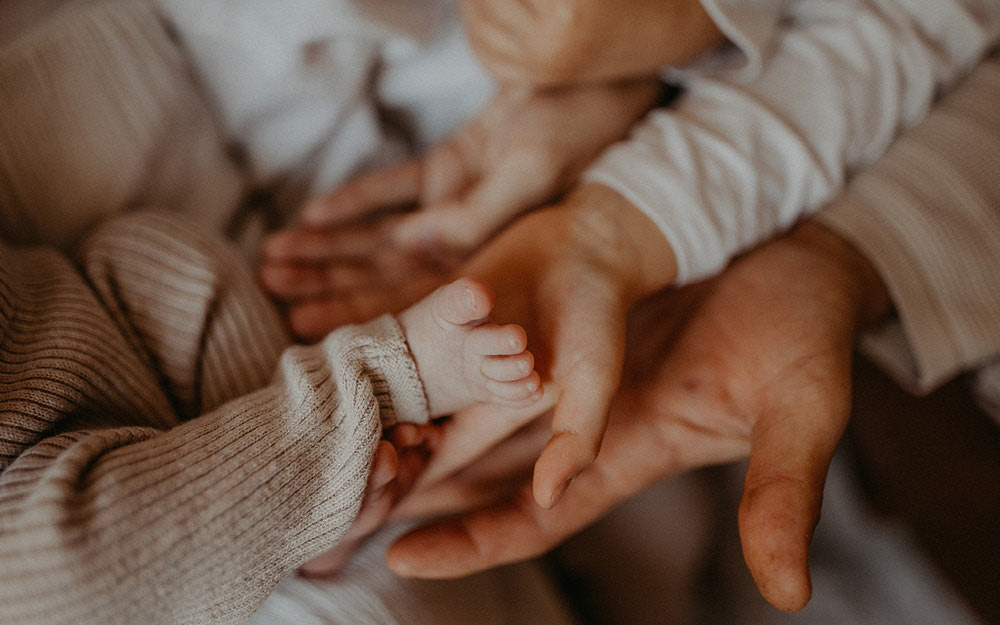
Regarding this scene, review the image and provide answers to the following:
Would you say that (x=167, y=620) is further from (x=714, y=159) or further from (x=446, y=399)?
(x=714, y=159)

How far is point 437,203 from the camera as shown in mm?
704

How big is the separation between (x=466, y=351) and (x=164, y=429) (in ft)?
0.78

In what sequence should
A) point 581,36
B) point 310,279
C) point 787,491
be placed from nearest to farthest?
1. point 787,491
2. point 581,36
3. point 310,279

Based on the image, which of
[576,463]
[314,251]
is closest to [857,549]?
[576,463]

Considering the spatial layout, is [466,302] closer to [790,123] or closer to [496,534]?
[496,534]

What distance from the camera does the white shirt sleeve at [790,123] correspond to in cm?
57

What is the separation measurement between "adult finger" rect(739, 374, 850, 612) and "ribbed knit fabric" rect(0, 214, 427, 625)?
0.77 ft

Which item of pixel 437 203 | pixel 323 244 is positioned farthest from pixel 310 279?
pixel 437 203

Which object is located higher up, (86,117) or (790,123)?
(86,117)

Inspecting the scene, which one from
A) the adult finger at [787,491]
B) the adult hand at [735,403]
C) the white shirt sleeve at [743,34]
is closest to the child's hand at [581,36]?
the white shirt sleeve at [743,34]

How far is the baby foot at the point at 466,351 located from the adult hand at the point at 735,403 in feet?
0.36

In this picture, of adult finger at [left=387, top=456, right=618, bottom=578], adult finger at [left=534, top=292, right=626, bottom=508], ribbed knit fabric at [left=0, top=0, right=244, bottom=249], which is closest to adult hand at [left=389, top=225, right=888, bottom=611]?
adult finger at [left=387, top=456, right=618, bottom=578]

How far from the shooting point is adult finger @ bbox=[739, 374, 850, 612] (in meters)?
0.40

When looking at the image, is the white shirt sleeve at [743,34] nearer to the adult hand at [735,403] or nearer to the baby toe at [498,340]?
the adult hand at [735,403]
